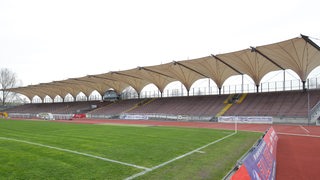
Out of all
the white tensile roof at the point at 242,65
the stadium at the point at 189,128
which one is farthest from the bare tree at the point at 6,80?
the white tensile roof at the point at 242,65

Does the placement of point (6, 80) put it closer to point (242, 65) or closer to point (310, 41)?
point (242, 65)

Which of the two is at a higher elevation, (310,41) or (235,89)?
(310,41)

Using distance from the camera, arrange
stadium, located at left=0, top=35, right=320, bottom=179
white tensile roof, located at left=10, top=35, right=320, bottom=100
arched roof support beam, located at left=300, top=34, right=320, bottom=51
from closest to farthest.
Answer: stadium, located at left=0, top=35, right=320, bottom=179 < arched roof support beam, located at left=300, top=34, right=320, bottom=51 < white tensile roof, located at left=10, top=35, right=320, bottom=100

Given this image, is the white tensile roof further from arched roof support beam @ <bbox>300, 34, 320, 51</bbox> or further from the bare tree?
the bare tree

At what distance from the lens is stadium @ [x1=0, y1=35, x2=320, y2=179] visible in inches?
292

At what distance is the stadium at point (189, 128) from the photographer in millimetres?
7426

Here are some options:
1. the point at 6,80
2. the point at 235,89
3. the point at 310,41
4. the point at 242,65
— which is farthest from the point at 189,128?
the point at 6,80

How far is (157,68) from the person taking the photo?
4581cm

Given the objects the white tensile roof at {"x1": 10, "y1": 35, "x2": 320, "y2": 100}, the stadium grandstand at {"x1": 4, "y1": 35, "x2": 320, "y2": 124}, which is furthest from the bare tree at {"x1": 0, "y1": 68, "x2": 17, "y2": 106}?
the white tensile roof at {"x1": 10, "y1": 35, "x2": 320, "y2": 100}

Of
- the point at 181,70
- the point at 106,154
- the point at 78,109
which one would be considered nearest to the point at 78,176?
the point at 106,154

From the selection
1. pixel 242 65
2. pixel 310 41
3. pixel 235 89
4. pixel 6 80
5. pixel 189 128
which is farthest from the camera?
pixel 6 80

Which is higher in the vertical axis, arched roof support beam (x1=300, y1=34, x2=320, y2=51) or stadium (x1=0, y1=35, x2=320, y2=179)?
arched roof support beam (x1=300, y1=34, x2=320, y2=51)

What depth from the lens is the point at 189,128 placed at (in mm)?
25719

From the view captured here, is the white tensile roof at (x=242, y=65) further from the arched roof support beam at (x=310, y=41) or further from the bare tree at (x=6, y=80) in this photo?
the bare tree at (x=6, y=80)
